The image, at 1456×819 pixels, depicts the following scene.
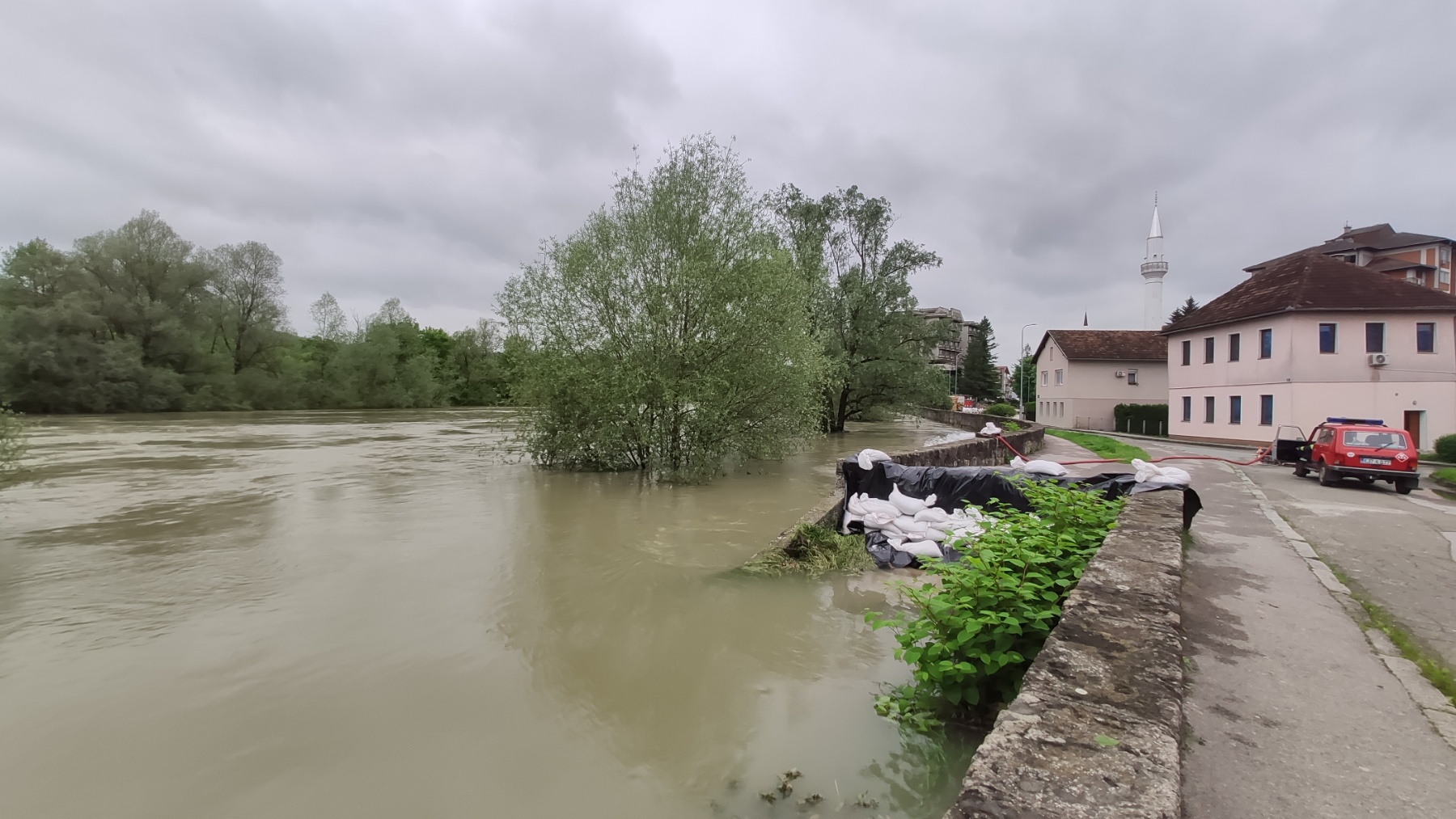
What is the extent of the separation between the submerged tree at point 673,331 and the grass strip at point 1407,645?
1222 cm

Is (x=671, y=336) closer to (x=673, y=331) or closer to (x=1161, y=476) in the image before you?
(x=673, y=331)

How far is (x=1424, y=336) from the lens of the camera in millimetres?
25344

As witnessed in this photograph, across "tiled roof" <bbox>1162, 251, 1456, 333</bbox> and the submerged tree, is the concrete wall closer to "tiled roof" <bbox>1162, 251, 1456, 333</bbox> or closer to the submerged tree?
the submerged tree

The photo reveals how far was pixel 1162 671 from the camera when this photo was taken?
9.44 ft

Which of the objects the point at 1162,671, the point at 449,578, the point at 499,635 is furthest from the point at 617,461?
the point at 1162,671

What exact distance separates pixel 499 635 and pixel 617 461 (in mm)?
12339

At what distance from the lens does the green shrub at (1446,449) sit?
2112 cm

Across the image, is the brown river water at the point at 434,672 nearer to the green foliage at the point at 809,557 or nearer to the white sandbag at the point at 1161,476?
the green foliage at the point at 809,557

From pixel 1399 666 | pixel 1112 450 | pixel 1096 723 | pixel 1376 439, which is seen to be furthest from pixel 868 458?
pixel 1112 450

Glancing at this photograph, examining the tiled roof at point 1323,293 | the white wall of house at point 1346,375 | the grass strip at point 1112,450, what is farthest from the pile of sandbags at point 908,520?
the tiled roof at point 1323,293

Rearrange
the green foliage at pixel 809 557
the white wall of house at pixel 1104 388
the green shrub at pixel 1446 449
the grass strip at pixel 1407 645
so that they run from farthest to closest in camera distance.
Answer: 1. the white wall of house at pixel 1104 388
2. the green shrub at pixel 1446 449
3. the green foliage at pixel 809 557
4. the grass strip at pixel 1407 645

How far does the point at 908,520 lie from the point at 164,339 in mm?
57629

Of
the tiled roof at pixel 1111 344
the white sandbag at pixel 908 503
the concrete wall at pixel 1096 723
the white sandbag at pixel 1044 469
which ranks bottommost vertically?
the white sandbag at pixel 908 503

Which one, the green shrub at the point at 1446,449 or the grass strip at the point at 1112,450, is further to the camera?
the green shrub at the point at 1446,449
